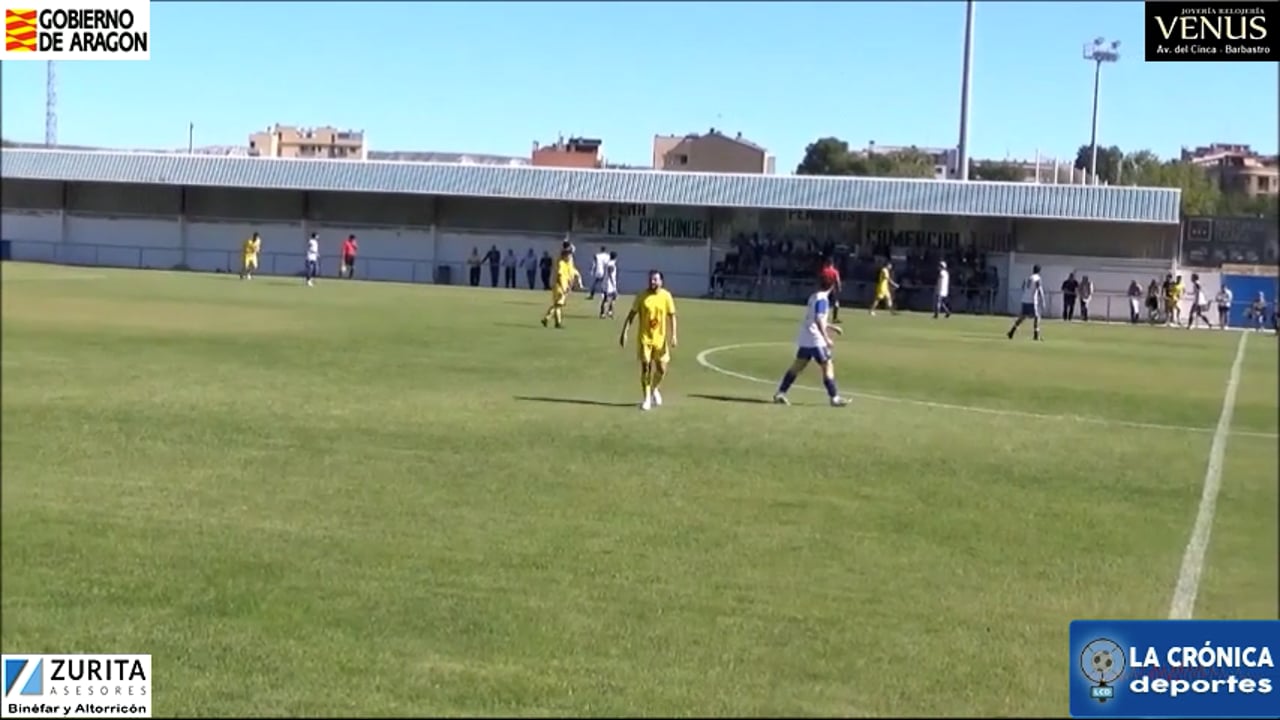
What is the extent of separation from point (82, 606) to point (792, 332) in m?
6.38

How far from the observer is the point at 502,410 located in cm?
1109

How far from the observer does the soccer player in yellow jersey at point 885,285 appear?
5499 mm

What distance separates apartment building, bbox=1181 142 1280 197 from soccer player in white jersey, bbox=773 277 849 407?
3.57m

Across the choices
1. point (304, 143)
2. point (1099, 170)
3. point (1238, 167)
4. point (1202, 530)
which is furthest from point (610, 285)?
point (1238, 167)

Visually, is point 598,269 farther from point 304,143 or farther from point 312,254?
point 304,143

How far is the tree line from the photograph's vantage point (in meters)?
2.44

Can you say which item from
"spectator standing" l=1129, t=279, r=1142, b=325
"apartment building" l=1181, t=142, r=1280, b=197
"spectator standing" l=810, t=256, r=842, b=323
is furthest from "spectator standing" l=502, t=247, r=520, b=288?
"apartment building" l=1181, t=142, r=1280, b=197

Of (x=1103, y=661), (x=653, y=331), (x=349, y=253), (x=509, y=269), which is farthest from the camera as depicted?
(x=509, y=269)

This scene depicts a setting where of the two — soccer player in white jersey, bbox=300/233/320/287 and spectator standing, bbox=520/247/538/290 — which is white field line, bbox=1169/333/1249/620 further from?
spectator standing, bbox=520/247/538/290

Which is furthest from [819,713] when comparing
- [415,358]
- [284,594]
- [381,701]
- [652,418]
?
[415,358]

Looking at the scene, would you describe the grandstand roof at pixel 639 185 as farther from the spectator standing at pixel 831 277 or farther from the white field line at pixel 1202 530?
Answer: the spectator standing at pixel 831 277

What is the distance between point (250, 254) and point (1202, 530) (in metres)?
3.87

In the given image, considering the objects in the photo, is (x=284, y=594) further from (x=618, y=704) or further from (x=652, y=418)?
(x=652, y=418)

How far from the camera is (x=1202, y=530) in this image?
3.11m
